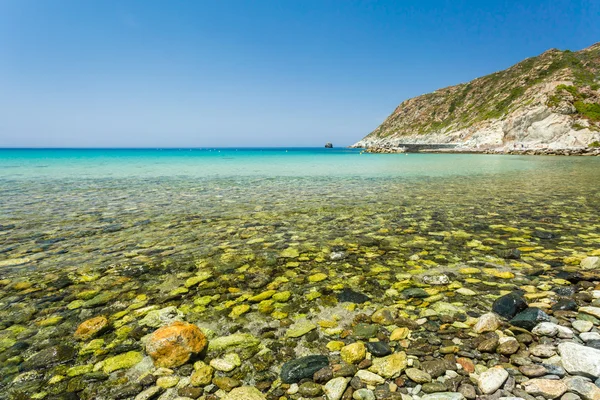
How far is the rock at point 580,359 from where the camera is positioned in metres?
3.17

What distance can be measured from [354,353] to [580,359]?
245cm

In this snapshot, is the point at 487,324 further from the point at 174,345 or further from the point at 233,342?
the point at 174,345

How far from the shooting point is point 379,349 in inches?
153

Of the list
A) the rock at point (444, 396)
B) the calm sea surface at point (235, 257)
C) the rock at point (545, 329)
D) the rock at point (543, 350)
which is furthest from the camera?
the calm sea surface at point (235, 257)

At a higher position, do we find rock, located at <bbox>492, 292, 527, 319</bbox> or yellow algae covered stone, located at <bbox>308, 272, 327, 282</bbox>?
rock, located at <bbox>492, 292, 527, 319</bbox>

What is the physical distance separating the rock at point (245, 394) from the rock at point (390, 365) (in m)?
1.32

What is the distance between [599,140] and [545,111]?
1760cm

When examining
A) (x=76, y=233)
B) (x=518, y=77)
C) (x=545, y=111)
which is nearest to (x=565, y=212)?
(x=76, y=233)

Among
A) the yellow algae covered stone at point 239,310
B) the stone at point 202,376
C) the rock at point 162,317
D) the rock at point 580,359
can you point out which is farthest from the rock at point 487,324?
the rock at point 162,317

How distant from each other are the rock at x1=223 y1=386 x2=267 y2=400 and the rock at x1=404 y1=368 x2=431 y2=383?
164 cm

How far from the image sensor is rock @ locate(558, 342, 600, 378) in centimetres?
317

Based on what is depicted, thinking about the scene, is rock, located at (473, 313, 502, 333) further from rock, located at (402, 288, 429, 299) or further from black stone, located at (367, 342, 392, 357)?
black stone, located at (367, 342, 392, 357)

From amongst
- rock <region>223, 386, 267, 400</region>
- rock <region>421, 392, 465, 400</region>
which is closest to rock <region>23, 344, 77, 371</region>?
rock <region>223, 386, 267, 400</region>

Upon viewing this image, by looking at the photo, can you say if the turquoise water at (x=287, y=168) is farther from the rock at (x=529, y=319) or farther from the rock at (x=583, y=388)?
the rock at (x=583, y=388)
